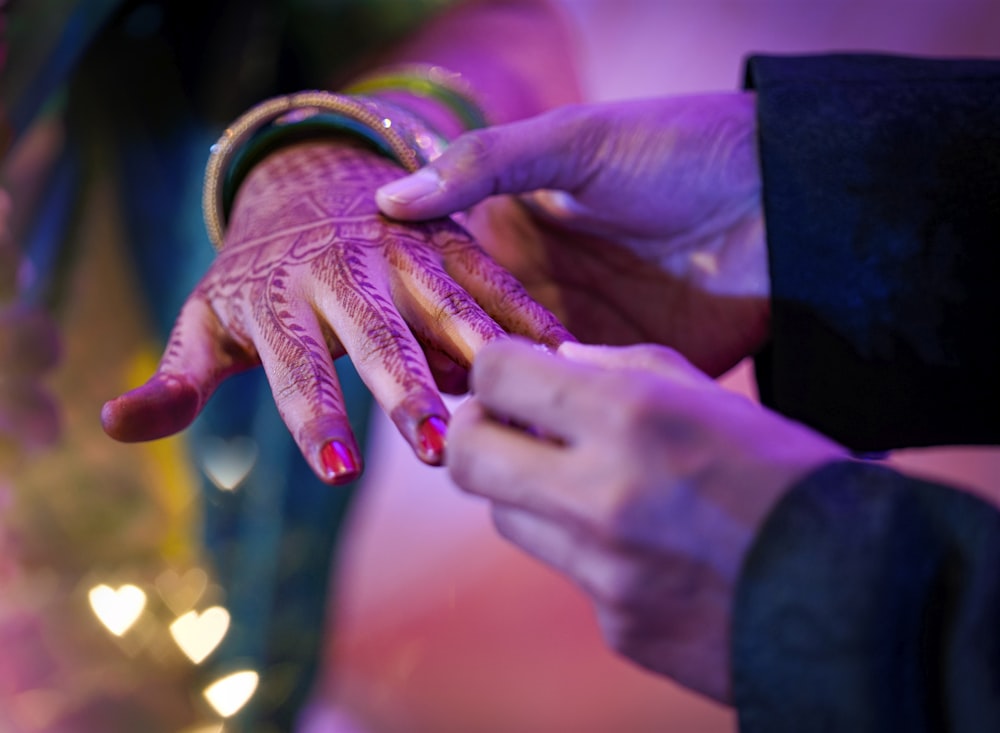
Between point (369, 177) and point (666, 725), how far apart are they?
924mm

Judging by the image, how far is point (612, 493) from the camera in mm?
334

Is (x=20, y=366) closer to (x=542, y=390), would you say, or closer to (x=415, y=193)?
(x=415, y=193)

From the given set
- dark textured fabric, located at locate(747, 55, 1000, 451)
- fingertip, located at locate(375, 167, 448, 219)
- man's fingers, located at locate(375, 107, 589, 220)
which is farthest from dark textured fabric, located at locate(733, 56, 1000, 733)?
fingertip, located at locate(375, 167, 448, 219)

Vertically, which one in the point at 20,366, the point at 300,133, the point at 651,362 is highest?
the point at 300,133

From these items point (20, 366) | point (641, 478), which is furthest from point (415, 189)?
point (20, 366)

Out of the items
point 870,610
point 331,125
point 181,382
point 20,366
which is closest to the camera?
point 870,610

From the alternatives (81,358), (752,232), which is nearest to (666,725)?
(752,232)

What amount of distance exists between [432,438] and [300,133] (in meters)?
0.44

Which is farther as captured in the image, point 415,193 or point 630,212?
point 630,212

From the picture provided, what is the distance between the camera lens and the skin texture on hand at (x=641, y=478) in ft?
1.10

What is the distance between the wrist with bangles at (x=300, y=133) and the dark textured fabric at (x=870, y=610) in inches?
19.8

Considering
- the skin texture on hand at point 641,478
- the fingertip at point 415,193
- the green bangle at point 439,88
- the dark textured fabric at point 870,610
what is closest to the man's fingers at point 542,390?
the skin texture on hand at point 641,478

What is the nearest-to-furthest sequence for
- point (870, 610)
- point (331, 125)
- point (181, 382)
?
1. point (870, 610)
2. point (181, 382)
3. point (331, 125)

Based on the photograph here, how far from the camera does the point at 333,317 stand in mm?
549
